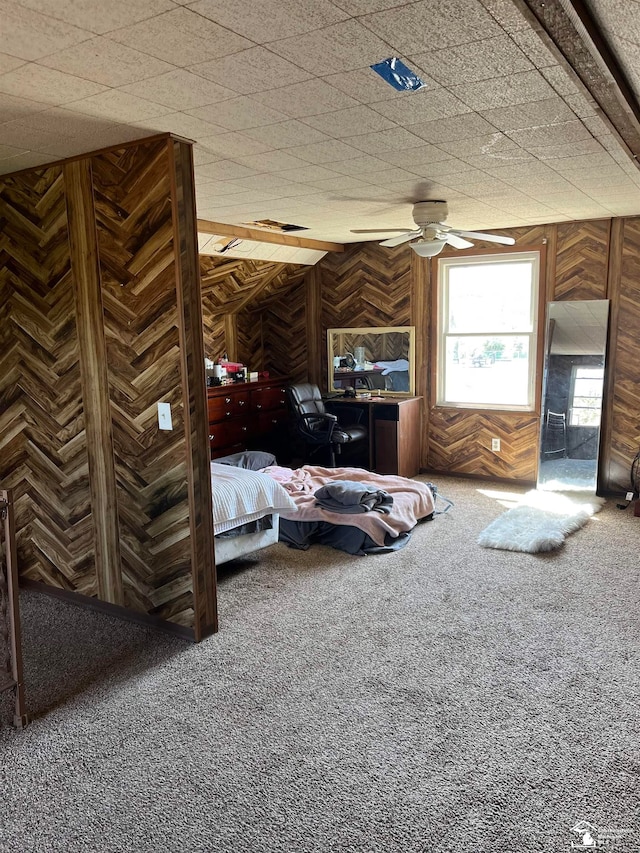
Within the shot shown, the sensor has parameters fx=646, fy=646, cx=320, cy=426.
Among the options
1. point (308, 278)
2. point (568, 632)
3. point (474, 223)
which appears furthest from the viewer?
point (308, 278)

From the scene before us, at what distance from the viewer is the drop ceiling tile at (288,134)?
271cm

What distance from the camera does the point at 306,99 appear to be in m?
2.37

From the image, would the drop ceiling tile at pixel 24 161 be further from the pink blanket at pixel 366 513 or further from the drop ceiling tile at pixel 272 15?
the pink blanket at pixel 366 513

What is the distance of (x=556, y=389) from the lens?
5883 millimetres

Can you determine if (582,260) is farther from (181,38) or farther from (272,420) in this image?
(181,38)

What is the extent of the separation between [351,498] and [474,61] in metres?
3.10

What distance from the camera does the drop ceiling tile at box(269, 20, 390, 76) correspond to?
1.82 m

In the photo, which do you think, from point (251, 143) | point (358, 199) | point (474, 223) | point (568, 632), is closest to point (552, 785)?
point (568, 632)

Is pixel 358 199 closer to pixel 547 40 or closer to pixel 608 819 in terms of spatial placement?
pixel 547 40

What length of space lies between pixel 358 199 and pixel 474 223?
1690mm

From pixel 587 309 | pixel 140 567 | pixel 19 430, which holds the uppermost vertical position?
pixel 587 309

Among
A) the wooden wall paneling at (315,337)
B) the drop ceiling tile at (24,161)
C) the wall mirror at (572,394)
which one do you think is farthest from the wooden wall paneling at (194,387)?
the wooden wall paneling at (315,337)

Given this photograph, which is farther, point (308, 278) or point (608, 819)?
point (308, 278)

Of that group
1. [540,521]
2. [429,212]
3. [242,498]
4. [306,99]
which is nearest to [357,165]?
[306,99]
